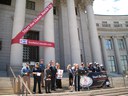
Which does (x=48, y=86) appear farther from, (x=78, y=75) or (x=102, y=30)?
(x=102, y=30)

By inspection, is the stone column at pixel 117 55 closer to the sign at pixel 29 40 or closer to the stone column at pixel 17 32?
the sign at pixel 29 40

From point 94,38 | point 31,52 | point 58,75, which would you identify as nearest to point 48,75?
point 58,75

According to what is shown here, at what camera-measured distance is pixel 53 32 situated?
18.2m

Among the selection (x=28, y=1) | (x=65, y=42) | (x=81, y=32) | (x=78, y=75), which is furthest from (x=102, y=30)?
(x=78, y=75)

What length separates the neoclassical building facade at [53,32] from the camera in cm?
1711

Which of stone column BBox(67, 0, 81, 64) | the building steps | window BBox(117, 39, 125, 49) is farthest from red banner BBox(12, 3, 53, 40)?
window BBox(117, 39, 125, 49)

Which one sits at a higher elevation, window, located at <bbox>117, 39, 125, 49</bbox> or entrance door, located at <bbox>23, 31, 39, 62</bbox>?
window, located at <bbox>117, 39, 125, 49</bbox>

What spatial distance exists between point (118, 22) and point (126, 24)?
6.97 feet

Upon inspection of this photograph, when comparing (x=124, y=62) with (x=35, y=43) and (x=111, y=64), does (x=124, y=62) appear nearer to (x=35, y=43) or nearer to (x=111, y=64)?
(x=111, y=64)

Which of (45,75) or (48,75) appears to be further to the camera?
(45,75)

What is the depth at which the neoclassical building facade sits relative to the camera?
17109 mm

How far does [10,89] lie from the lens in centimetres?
1043

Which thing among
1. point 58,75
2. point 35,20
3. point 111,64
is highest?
point 35,20

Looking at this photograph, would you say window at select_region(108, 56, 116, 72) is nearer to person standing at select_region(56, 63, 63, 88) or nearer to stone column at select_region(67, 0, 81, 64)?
stone column at select_region(67, 0, 81, 64)
